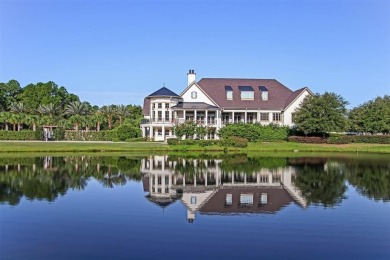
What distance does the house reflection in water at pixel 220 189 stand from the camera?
709 inches

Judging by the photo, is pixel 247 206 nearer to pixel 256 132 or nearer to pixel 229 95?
pixel 256 132

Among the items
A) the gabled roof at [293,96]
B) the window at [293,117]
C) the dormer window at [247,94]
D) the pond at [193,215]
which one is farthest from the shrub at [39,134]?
the pond at [193,215]

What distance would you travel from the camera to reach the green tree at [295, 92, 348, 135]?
188 ft

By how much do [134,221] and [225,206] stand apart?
4.41 meters

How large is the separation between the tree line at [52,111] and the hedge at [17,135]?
20.0 ft

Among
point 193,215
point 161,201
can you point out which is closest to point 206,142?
point 161,201

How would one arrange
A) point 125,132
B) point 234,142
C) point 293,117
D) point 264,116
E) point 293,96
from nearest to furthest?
point 234,142 → point 293,117 → point 125,132 → point 264,116 → point 293,96

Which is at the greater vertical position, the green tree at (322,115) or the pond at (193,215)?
the green tree at (322,115)

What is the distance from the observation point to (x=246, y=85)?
68250 mm

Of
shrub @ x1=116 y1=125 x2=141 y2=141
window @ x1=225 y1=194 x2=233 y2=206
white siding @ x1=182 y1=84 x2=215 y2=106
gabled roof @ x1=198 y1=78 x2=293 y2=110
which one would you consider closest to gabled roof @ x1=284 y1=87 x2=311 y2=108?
gabled roof @ x1=198 y1=78 x2=293 y2=110

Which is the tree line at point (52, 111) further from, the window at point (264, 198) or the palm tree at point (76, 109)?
the window at point (264, 198)

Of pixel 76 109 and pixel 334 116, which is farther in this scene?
pixel 76 109

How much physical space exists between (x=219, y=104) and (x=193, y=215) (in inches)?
1916

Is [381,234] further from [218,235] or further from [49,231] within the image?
[49,231]
